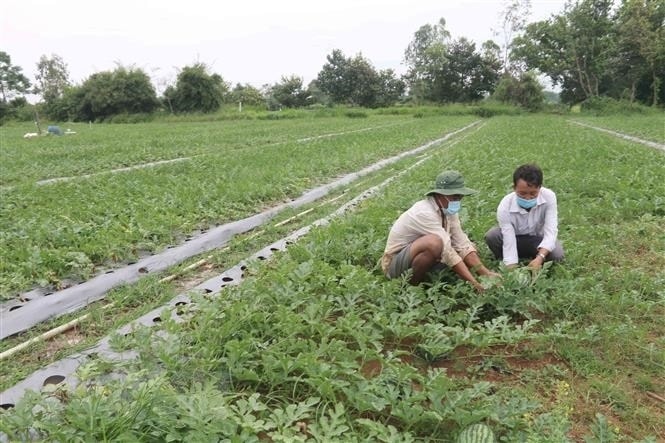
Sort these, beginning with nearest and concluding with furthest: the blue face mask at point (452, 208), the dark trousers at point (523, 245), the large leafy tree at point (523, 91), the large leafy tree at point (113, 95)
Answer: the blue face mask at point (452, 208)
the dark trousers at point (523, 245)
the large leafy tree at point (113, 95)
the large leafy tree at point (523, 91)

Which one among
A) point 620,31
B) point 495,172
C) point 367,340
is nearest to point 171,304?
point 367,340

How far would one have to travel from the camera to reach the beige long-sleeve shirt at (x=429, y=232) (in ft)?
12.8

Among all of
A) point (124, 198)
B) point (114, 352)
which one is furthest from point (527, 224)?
point (124, 198)

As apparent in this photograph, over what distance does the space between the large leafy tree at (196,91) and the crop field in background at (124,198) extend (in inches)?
1174

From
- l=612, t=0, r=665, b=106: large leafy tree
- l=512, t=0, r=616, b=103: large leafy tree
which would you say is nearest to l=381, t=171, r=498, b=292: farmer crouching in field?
l=612, t=0, r=665, b=106: large leafy tree

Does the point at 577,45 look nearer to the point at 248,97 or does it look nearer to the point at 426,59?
the point at 426,59

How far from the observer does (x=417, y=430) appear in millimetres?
2520

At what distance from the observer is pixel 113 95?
4378cm

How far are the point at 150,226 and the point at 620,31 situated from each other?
41775mm

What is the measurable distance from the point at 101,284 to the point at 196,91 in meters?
41.7

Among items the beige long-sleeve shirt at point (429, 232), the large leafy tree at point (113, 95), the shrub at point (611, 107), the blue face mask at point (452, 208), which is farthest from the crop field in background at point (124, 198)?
the large leafy tree at point (113, 95)

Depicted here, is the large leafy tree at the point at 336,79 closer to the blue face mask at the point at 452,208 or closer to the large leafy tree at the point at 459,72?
the large leafy tree at the point at 459,72

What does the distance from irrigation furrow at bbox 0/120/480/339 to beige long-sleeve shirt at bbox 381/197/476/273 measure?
2.64 metres

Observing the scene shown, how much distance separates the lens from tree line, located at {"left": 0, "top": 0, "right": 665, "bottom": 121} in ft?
124
